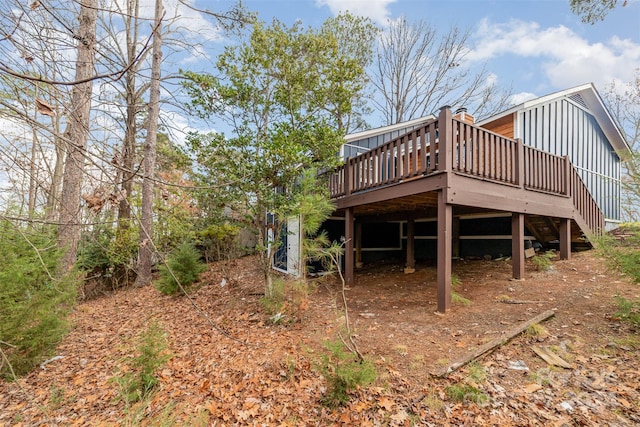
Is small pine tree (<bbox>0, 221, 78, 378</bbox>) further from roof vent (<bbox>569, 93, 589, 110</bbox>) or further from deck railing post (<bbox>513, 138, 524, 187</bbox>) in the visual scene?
roof vent (<bbox>569, 93, 589, 110</bbox>)

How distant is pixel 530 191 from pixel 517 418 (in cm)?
465

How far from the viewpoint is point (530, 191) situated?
19.0ft

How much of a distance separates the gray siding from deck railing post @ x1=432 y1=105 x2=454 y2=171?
478cm

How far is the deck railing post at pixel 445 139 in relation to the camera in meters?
4.43

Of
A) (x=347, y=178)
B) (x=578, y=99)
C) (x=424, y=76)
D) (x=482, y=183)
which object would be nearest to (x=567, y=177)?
(x=482, y=183)

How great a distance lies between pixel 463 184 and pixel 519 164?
1.74 metres

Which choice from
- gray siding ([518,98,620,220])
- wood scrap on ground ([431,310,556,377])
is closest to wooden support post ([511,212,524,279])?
wood scrap on ground ([431,310,556,377])

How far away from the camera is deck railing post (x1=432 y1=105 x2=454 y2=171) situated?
14.5ft

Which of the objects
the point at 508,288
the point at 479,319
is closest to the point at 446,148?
the point at 479,319

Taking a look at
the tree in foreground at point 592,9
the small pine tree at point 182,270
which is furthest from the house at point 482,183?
the small pine tree at point 182,270

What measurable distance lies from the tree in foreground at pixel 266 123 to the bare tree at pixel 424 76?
1246cm

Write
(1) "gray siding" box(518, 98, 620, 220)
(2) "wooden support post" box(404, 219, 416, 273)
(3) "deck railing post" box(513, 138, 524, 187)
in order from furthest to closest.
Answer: (1) "gray siding" box(518, 98, 620, 220)
(2) "wooden support post" box(404, 219, 416, 273)
(3) "deck railing post" box(513, 138, 524, 187)

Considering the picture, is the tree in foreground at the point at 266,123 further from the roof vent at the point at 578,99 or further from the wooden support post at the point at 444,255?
the roof vent at the point at 578,99

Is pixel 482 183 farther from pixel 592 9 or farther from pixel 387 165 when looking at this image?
pixel 592 9
